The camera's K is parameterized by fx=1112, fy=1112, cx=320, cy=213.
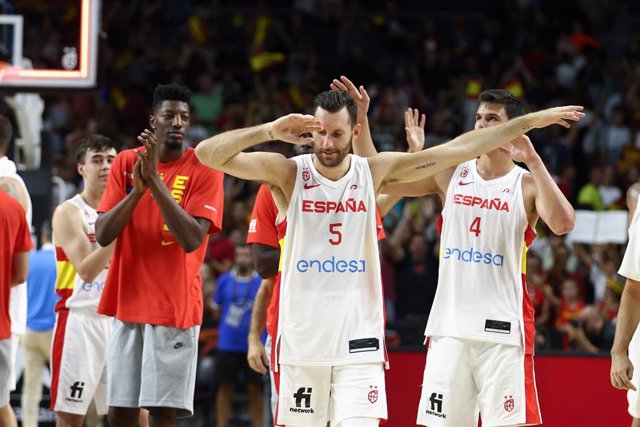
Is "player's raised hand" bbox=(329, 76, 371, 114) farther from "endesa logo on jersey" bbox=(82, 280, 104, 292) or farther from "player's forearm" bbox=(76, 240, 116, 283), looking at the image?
"endesa logo on jersey" bbox=(82, 280, 104, 292)

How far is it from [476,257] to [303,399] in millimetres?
1457

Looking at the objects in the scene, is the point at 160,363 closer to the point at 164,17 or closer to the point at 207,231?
the point at 207,231

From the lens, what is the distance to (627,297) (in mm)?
6621

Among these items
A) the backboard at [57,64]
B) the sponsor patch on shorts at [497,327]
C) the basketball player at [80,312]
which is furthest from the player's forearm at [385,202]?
the backboard at [57,64]

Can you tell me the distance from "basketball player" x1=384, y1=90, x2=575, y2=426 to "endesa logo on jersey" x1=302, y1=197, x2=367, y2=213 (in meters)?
0.86

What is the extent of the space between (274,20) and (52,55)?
4.76 metres

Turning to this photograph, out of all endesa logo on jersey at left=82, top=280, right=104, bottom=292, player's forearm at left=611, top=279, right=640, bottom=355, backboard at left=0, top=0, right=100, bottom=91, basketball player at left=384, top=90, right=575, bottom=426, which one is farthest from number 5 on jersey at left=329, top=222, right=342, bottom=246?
backboard at left=0, top=0, right=100, bottom=91

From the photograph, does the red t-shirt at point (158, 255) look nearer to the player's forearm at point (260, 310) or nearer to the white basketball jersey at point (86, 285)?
the player's forearm at point (260, 310)

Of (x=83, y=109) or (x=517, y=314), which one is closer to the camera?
(x=517, y=314)

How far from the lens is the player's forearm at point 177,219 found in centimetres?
680

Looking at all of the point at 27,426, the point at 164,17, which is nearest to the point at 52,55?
the point at 164,17

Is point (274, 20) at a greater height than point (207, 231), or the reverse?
→ point (274, 20)

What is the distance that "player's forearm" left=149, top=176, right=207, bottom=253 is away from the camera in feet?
22.3

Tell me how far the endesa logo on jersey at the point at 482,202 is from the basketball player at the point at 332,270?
612 mm
